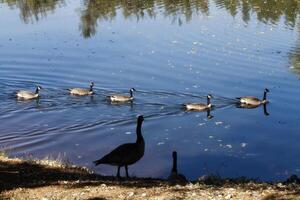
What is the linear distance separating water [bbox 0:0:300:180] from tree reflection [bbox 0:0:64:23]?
7.25ft

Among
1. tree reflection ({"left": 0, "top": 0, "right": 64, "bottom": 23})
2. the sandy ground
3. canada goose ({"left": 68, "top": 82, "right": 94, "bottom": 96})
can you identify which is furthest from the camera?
tree reflection ({"left": 0, "top": 0, "right": 64, "bottom": 23})

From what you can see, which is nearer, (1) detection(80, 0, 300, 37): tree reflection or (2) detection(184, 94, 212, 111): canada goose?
(2) detection(184, 94, 212, 111): canada goose

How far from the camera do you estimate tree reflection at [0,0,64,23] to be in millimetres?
54719

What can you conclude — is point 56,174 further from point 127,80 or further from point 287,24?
point 287,24

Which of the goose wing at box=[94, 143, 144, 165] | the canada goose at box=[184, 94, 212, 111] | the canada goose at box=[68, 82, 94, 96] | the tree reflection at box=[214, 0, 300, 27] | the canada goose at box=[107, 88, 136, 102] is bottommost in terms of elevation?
the canada goose at box=[184, 94, 212, 111]

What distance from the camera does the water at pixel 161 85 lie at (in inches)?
831

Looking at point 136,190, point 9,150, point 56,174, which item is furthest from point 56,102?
point 136,190

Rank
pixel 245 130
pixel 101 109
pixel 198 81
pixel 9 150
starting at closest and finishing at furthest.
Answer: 1. pixel 9 150
2. pixel 245 130
3. pixel 101 109
4. pixel 198 81

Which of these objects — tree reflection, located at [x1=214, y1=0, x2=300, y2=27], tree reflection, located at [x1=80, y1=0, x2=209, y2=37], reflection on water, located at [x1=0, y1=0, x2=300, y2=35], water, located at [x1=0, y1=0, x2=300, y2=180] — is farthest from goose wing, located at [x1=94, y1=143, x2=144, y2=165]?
tree reflection, located at [x1=214, y1=0, x2=300, y2=27]

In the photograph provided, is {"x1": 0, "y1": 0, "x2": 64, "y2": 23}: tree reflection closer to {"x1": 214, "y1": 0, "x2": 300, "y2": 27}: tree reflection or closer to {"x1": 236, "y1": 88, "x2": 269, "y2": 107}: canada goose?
{"x1": 214, "y1": 0, "x2": 300, "y2": 27}: tree reflection

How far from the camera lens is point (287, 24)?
1809 inches

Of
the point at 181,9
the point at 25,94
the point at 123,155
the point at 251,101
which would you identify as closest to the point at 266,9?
the point at 181,9

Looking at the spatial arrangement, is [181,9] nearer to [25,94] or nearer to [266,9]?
[266,9]

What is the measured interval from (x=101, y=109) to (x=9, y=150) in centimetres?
664
